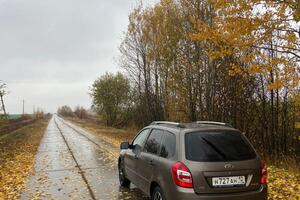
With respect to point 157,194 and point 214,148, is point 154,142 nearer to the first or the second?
point 157,194

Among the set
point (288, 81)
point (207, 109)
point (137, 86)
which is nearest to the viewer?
point (288, 81)

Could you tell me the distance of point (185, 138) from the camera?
5707mm

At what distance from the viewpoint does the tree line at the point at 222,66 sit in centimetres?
1047

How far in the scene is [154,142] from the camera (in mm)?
6770

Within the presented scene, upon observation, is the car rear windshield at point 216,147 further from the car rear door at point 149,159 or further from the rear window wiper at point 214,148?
the car rear door at point 149,159

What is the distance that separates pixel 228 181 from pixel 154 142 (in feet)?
5.70

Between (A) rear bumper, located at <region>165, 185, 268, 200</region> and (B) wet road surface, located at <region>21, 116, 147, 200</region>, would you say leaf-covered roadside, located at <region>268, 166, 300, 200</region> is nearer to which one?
(A) rear bumper, located at <region>165, 185, 268, 200</region>

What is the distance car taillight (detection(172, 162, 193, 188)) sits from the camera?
5316mm

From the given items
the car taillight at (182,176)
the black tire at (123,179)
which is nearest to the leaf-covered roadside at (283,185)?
the car taillight at (182,176)

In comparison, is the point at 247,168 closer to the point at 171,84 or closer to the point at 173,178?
the point at 173,178

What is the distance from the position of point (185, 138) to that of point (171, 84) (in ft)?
55.4

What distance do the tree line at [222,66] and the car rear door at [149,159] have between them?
15.1 feet

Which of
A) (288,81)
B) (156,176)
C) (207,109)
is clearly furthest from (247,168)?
(207,109)

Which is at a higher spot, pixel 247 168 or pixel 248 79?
pixel 248 79
